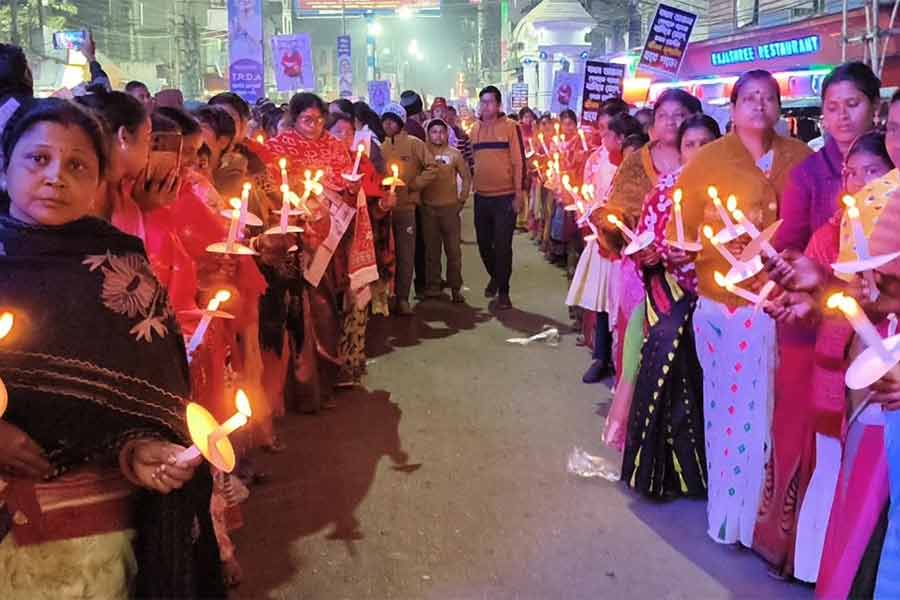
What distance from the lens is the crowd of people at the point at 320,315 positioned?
205 centimetres

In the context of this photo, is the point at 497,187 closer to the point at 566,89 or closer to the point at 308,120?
the point at 308,120

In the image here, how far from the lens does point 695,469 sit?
14.6 ft

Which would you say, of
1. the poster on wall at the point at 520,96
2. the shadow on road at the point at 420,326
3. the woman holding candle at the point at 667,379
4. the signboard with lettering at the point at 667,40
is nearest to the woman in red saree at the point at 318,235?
the shadow on road at the point at 420,326

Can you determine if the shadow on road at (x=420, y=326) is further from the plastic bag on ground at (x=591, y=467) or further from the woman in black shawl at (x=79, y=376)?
the woman in black shawl at (x=79, y=376)

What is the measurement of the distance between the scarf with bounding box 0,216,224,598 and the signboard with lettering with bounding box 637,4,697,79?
9650 millimetres

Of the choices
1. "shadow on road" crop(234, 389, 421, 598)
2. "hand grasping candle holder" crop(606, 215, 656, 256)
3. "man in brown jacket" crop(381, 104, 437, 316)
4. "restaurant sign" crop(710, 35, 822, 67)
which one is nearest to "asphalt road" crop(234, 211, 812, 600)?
"shadow on road" crop(234, 389, 421, 598)

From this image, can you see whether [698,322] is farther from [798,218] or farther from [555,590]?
[555,590]

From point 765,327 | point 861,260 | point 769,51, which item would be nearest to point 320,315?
point 765,327

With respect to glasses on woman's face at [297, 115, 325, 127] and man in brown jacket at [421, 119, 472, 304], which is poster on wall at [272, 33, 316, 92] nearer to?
man in brown jacket at [421, 119, 472, 304]

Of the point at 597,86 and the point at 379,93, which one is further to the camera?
the point at 379,93

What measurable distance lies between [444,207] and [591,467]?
5142 mm

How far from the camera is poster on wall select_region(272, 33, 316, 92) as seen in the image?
55.1ft

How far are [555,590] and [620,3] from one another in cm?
3181

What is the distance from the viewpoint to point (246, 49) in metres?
14.7
